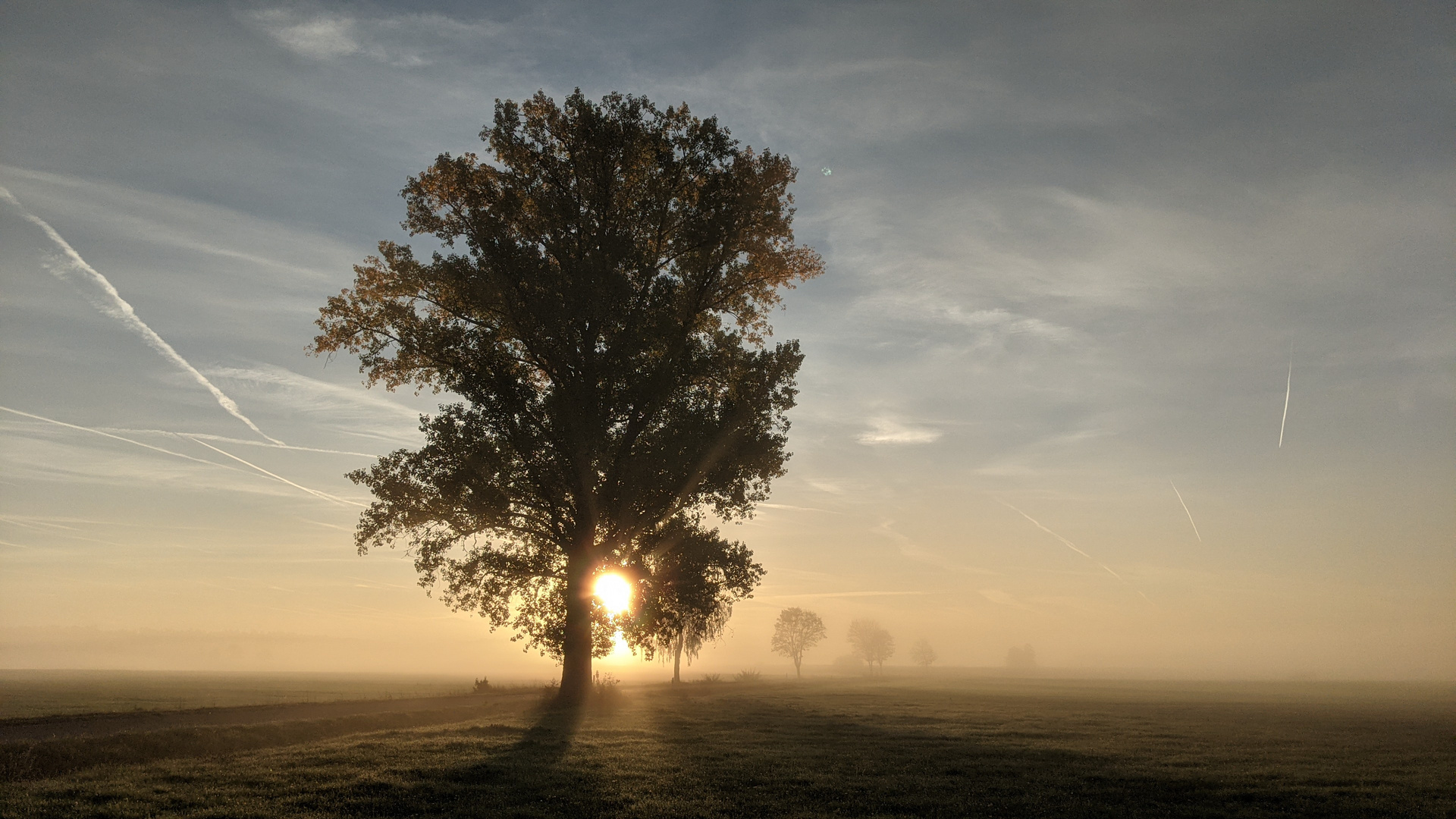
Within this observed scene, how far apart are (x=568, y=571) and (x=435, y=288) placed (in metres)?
12.6

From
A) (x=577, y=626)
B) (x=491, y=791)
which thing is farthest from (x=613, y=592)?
(x=491, y=791)

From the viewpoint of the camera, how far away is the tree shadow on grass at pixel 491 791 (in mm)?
12352

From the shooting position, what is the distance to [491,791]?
13719 millimetres

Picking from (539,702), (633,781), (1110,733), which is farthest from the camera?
(539,702)

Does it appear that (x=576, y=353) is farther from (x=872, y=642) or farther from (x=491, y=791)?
(x=872, y=642)

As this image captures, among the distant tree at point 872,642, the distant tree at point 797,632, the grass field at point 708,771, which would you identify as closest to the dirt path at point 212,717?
the grass field at point 708,771

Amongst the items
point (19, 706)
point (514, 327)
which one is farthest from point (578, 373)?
point (19, 706)

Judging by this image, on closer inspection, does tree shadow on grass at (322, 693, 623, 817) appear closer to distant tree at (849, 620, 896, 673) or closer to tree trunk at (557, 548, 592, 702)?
tree trunk at (557, 548, 592, 702)

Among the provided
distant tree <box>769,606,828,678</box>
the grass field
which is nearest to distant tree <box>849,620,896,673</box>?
distant tree <box>769,606,828,678</box>

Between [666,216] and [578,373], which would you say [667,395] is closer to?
[578,373]

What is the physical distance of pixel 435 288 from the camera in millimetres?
30016

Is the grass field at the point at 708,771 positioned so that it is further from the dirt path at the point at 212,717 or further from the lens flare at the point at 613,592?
the lens flare at the point at 613,592

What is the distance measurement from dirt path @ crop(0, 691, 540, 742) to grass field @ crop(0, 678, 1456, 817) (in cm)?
148

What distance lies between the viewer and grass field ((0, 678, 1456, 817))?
12867 millimetres
